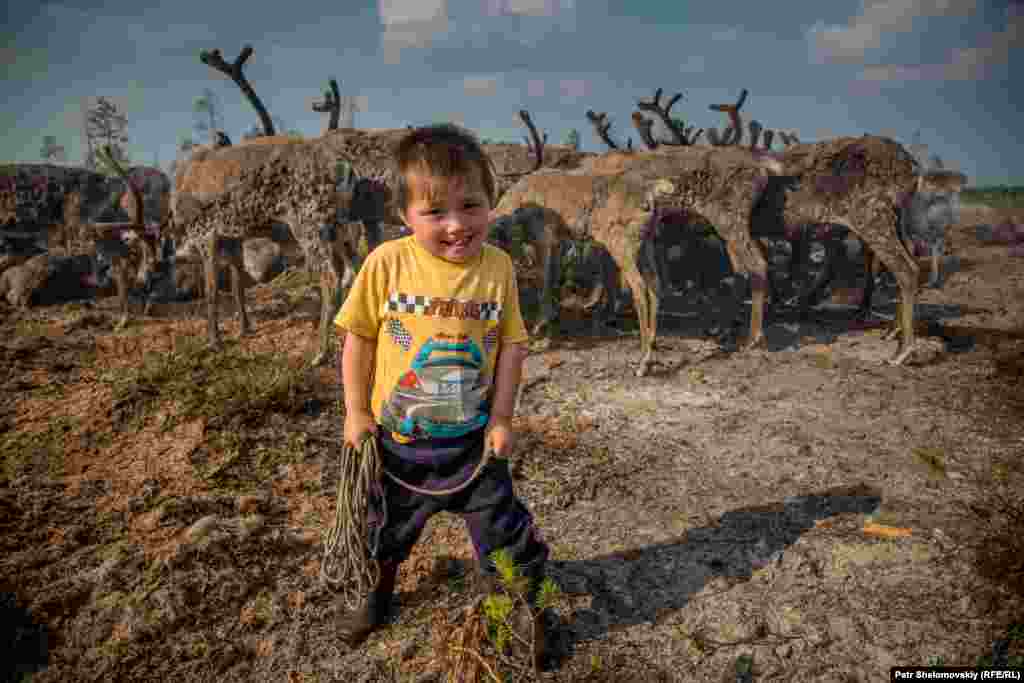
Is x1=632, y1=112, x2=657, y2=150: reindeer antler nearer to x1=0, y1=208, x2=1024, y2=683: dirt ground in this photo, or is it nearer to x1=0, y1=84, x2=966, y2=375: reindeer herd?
x1=0, y1=84, x2=966, y2=375: reindeer herd

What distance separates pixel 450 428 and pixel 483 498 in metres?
0.30

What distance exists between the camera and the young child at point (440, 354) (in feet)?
5.87

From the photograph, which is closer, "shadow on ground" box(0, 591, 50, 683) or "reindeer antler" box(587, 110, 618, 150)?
"shadow on ground" box(0, 591, 50, 683)

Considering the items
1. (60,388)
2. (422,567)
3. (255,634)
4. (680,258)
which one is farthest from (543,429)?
(680,258)

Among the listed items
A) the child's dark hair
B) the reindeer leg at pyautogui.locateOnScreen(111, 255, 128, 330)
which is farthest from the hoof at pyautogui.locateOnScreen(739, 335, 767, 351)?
the reindeer leg at pyautogui.locateOnScreen(111, 255, 128, 330)

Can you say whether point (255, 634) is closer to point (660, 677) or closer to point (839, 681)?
point (660, 677)

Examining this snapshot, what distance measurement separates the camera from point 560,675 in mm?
2029

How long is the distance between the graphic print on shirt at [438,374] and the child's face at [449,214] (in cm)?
19

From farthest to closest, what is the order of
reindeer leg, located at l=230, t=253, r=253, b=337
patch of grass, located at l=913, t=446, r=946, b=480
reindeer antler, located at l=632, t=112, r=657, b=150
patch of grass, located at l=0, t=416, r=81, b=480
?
reindeer antler, located at l=632, t=112, r=657, b=150
reindeer leg, located at l=230, t=253, r=253, b=337
patch of grass, located at l=913, t=446, r=946, b=480
patch of grass, located at l=0, t=416, r=81, b=480

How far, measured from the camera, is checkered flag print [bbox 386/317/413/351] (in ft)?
6.19

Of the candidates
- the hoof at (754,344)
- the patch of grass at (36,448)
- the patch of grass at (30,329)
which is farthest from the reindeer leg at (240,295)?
the hoof at (754,344)

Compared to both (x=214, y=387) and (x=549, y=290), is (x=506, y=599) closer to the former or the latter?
(x=214, y=387)

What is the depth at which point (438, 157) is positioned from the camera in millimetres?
1732

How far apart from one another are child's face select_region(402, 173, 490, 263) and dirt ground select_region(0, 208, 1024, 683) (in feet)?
5.23
